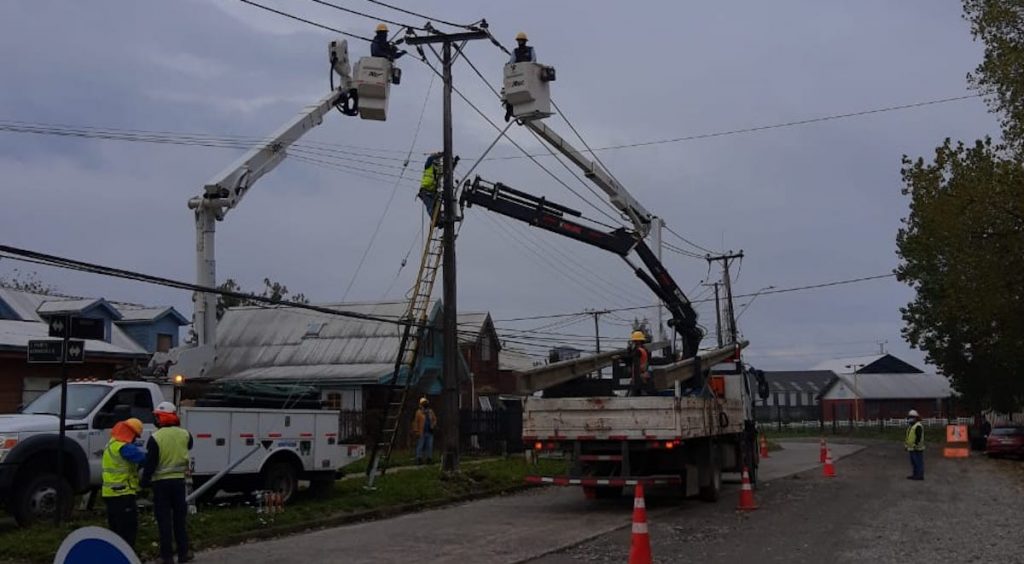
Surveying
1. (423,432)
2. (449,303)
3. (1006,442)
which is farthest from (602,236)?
(1006,442)

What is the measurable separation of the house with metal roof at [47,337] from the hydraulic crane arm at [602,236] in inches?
327

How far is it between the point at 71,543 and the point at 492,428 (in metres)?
29.1

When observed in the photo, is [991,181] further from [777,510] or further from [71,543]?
[71,543]

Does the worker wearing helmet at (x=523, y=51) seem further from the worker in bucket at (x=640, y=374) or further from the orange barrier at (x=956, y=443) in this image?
→ the orange barrier at (x=956, y=443)

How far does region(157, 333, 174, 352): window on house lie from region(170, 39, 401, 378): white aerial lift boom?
1622cm

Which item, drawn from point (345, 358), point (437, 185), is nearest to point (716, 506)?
point (437, 185)

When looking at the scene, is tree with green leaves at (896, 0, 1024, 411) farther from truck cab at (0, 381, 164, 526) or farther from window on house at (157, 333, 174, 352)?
window on house at (157, 333, 174, 352)

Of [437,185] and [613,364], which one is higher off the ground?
[437,185]

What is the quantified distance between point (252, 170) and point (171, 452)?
8.93 meters

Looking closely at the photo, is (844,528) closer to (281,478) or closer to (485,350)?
(281,478)

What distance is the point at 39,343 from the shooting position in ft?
41.8

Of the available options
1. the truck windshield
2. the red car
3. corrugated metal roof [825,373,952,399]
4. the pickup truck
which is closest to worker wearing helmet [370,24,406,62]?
the pickup truck

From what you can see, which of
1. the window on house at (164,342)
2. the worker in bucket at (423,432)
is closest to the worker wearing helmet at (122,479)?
the worker in bucket at (423,432)

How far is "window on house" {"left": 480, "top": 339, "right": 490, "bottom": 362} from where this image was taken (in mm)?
45125
